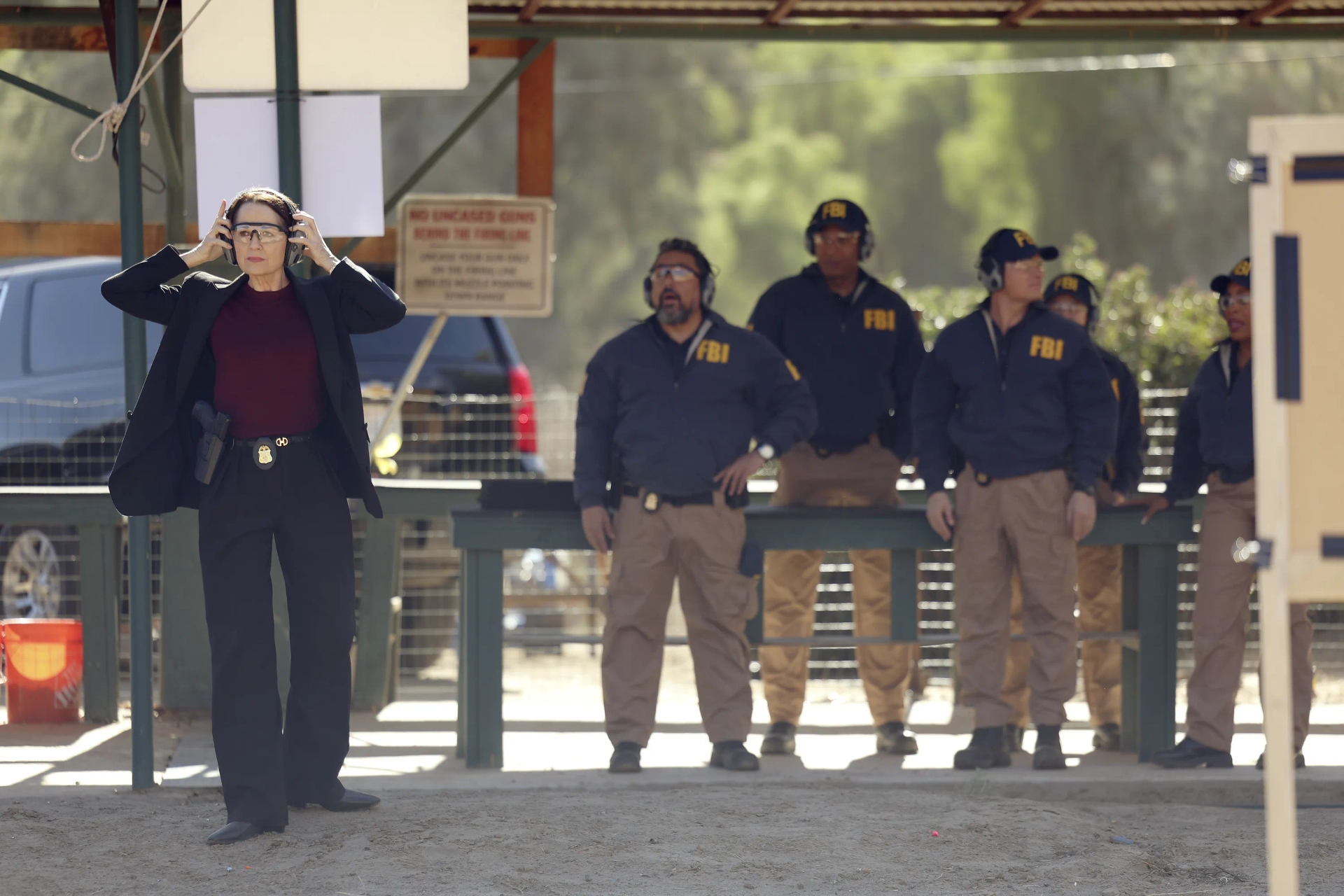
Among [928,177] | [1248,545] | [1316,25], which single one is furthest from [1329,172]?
[928,177]

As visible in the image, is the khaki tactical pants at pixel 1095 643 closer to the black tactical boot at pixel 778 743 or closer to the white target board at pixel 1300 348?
the black tactical boot at pixel 778 743

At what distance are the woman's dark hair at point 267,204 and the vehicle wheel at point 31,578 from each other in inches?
166

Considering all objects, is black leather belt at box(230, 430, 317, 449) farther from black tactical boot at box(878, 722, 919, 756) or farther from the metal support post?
black tactical boot at box(878, 722, 919, 756)

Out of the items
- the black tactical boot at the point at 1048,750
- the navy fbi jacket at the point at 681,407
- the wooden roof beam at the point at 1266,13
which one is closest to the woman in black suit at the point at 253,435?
the navy fbi jacket at the point at 681,407

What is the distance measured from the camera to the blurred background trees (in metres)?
32.4

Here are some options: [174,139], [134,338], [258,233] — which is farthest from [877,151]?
[258,233]

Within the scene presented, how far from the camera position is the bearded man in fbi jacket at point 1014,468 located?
6512mm

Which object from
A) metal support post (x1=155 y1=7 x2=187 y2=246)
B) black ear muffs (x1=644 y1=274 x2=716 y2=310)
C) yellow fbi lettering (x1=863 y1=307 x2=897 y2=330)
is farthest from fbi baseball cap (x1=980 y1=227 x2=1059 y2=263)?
metal support post (x1=155 y1=7 x2=187 y2=246)

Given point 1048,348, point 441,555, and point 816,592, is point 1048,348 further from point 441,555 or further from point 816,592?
point 441,555

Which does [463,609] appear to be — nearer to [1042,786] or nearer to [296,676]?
[296,676]

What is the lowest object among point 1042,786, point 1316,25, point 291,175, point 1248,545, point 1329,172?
point 1042,786

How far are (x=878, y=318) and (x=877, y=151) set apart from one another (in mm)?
35331

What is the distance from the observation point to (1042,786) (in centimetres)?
631

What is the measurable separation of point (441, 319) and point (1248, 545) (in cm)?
563
